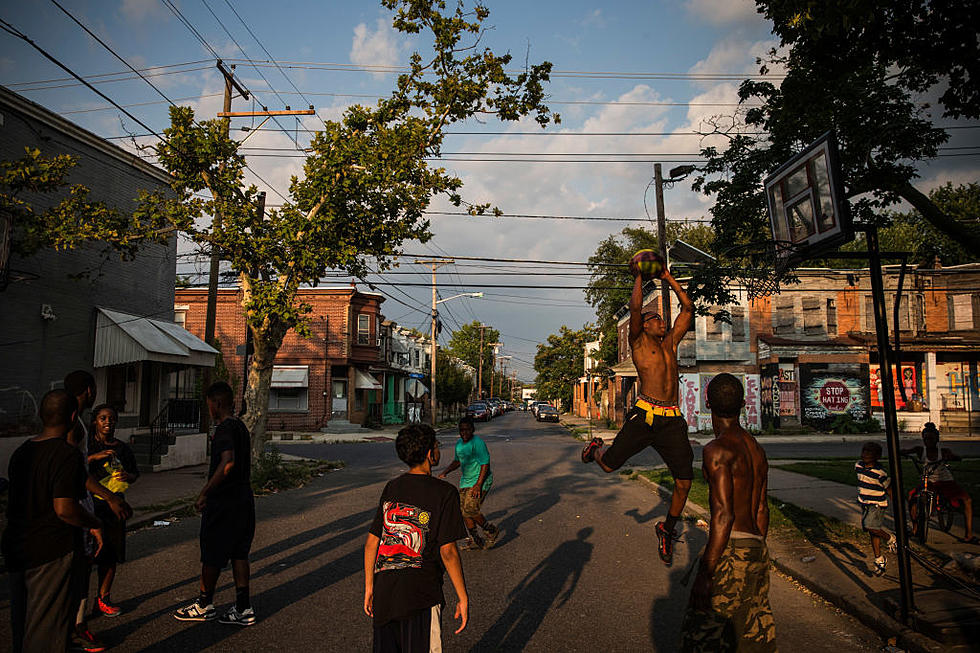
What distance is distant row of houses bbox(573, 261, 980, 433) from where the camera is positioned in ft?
106

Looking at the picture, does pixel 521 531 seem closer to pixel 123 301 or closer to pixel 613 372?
pixel 123 301

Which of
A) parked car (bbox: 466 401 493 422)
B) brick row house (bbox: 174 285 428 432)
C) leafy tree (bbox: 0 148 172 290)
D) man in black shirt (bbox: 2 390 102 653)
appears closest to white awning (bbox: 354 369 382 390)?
brick row house (bbox: 174 285 428 432)

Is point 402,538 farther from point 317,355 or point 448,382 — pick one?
point 448,382

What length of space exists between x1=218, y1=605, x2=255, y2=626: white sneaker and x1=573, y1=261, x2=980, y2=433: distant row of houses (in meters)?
29.2

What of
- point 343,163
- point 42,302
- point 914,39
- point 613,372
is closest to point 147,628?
point 343,163

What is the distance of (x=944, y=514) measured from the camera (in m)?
8.45

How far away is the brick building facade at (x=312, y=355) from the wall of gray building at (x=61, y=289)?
69.6ft

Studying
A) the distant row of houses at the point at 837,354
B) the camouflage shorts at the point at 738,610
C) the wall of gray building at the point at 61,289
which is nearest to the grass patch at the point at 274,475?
the wall of gray building at the point at 61,289

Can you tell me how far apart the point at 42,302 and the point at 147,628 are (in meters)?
12.8

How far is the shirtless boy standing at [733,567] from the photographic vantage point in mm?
3588

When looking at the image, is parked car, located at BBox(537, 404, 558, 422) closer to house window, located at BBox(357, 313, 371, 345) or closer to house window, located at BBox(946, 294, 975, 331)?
house window, located at BBox(357, 313, 371, 345)

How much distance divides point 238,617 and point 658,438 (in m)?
4.08

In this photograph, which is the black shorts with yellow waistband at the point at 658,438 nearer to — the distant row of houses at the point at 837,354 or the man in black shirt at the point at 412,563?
the man in black shirt at the point at 412,563

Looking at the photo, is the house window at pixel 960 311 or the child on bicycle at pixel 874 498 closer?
the child on bicycle at pixel 874 498
